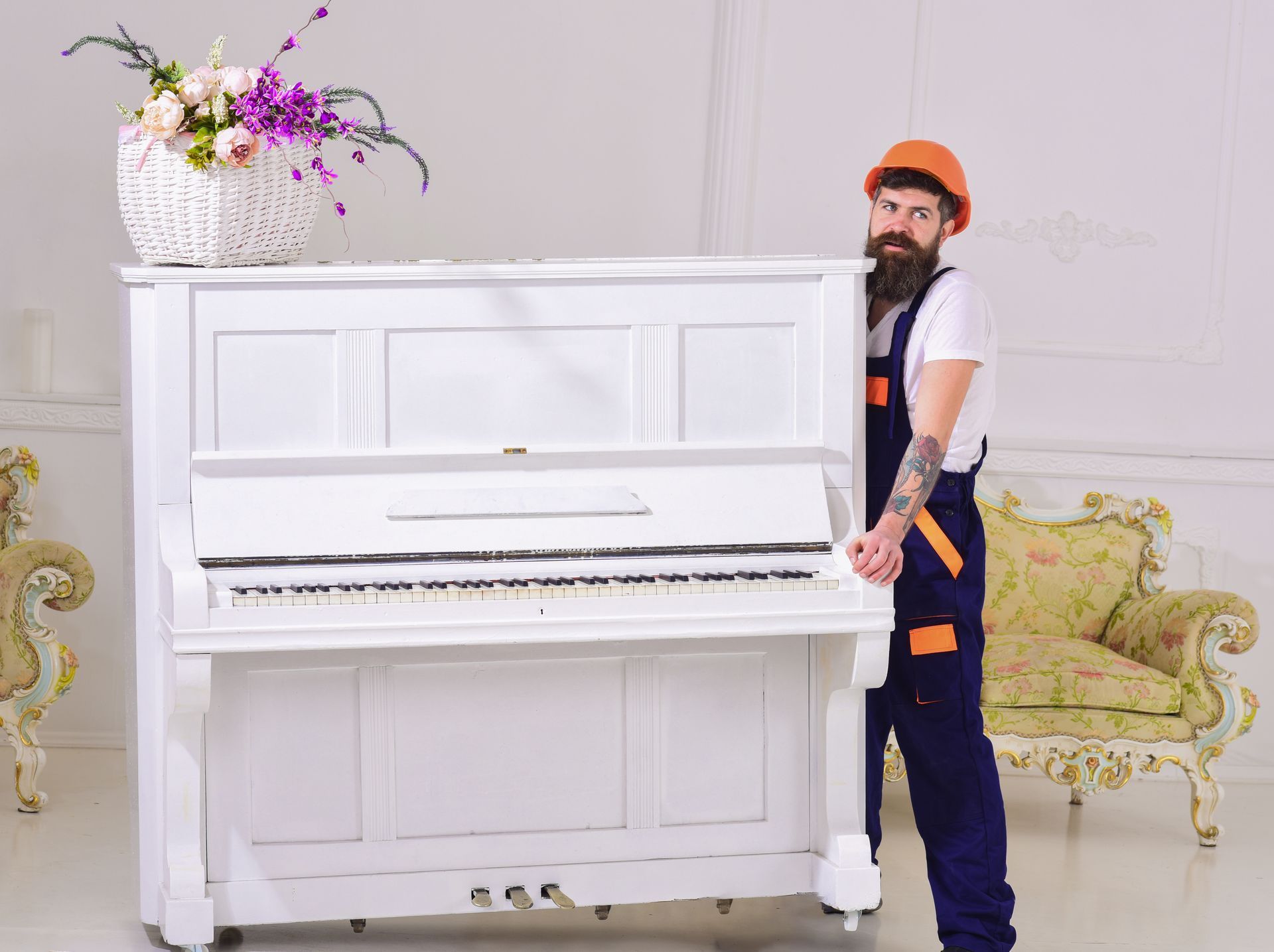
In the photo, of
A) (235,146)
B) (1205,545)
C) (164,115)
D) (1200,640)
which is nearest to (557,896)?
(235,146)

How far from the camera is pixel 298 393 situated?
250 centimetres

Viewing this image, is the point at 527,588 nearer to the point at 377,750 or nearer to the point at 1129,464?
the point at 377,750

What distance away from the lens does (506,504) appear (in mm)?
2490

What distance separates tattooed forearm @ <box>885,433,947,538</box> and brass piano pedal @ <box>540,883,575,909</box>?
96 cm

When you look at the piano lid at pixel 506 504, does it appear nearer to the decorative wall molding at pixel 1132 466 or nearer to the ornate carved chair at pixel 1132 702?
the ornate carved chair at pixel 1132 702

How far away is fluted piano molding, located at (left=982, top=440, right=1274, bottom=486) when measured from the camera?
4367 millimetres

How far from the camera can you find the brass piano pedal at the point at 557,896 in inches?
101

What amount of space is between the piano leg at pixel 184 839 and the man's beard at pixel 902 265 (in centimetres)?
151

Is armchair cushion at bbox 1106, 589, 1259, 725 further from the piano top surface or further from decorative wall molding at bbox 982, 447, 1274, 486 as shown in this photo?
the piano top surface

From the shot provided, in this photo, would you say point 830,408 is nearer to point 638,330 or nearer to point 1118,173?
point 638,330

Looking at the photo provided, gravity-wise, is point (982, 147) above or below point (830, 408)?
above

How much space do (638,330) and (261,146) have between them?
0.79 meters

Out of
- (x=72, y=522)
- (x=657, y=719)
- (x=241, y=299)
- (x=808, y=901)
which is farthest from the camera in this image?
(x=72, y=522)

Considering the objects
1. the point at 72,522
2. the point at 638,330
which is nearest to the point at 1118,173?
the point at 638,330
